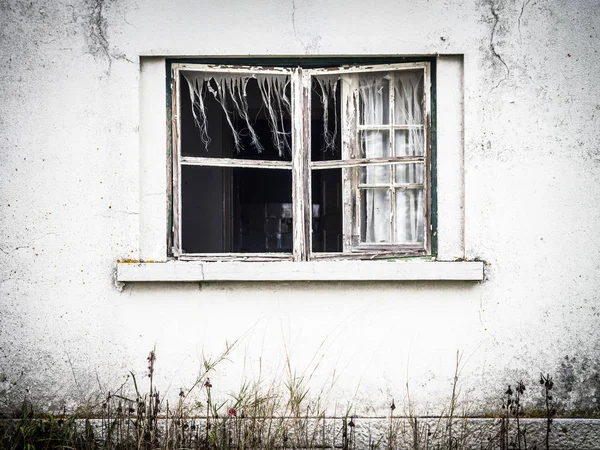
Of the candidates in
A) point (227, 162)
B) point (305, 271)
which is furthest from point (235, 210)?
point (305, 271)

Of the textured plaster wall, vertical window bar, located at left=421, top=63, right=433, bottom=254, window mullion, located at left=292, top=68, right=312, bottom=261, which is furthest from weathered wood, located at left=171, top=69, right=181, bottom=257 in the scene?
vertical window bar, located at left=421, top=63, right=433, bottom=254

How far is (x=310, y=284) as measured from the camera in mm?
4113

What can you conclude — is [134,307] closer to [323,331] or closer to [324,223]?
[323,331]

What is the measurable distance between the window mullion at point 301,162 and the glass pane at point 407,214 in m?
0.64

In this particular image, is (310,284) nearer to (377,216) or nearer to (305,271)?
(305,271)

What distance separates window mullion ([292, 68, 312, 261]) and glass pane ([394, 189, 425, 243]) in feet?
2.11

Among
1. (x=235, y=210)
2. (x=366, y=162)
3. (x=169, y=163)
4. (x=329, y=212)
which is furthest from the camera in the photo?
(x=235, y=210)

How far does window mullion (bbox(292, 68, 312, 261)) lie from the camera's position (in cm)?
428

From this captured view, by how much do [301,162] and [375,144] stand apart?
560 millimetres

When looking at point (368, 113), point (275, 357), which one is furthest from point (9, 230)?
point (368, 113)

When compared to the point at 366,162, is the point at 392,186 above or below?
below

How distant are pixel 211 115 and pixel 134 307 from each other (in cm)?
352

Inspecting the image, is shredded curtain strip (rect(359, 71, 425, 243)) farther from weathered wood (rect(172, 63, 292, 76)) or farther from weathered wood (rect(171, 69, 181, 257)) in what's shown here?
weathered wood (rect(171, 69, 181, 257))

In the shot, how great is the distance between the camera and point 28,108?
4078 millimetres
